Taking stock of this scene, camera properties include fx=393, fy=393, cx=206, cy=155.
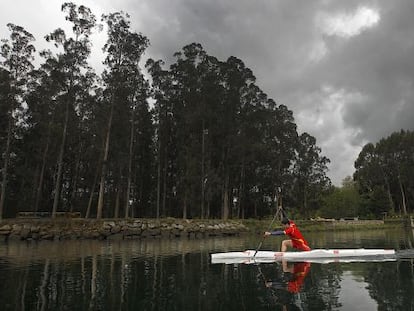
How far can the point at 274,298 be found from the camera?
10.3 metres

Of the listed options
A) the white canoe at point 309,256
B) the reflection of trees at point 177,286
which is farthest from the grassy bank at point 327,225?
the reflection of trees at point 177,286

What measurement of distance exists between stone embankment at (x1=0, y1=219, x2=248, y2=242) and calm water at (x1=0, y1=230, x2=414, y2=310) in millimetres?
18170

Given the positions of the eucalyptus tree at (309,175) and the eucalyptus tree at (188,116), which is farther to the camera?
the eucalyptus tree at (309,175)

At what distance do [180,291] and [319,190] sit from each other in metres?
66.7

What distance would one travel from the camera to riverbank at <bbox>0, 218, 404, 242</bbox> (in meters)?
35.3

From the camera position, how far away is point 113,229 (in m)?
38.1

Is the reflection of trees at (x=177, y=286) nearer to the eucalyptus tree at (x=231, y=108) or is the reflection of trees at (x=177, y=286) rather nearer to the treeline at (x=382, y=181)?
the eucalyptus tree at (x=231, y=108)

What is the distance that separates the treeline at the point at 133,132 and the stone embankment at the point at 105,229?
7.05 feet

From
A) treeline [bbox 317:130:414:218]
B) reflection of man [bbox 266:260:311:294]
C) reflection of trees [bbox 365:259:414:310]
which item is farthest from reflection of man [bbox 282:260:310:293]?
treeline [bbox 317:130:414:218]

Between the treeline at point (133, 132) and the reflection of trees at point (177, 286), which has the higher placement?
the treeline at point (133, 132)

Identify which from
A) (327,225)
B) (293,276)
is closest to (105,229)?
(293,276)

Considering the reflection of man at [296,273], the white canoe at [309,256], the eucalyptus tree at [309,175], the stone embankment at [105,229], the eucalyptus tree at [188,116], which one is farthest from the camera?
the eucalyptus tree at [309,175]

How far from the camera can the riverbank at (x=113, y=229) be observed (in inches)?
1390

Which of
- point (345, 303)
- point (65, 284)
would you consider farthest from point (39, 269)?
point (345, 303)
